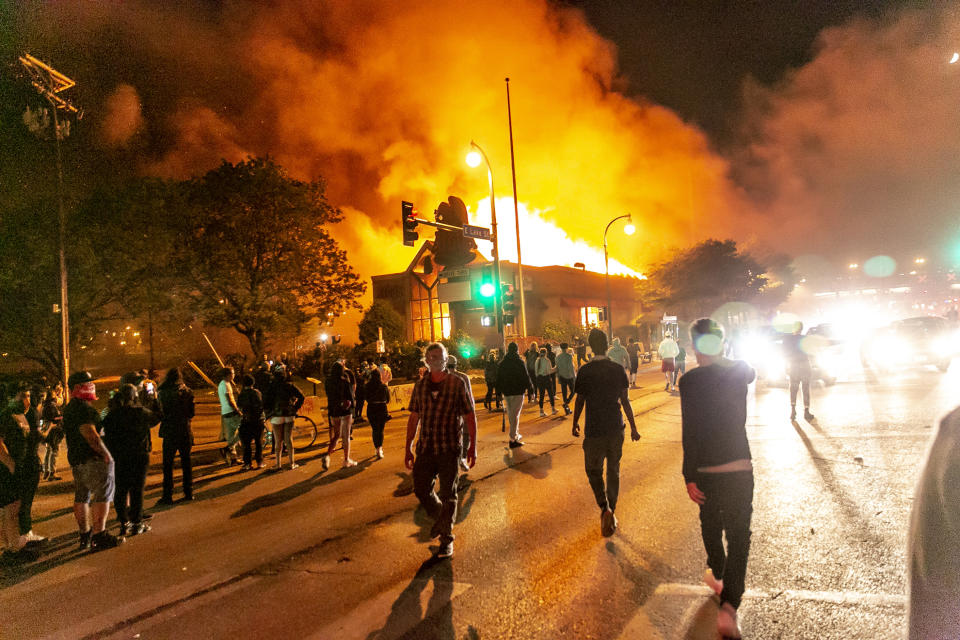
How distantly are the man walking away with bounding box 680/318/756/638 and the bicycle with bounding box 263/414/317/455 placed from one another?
9051mm

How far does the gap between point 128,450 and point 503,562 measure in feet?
15.2

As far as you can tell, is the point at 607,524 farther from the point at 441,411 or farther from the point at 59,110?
the point at 59,110

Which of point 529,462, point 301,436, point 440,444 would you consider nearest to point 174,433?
point 440,444

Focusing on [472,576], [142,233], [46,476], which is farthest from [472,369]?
[472,576]

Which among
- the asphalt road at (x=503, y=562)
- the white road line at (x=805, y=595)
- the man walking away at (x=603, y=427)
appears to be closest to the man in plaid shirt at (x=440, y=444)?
the asphalt road at (x=503, y=562)

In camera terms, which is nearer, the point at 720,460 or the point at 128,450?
the point at 720,460

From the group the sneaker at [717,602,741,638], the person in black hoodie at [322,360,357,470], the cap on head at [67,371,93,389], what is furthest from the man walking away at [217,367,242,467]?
the sneaker at [717,602,741,638]

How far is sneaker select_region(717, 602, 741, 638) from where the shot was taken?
11.1 feet

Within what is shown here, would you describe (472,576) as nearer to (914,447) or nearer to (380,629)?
(380,629)

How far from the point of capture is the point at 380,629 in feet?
12.7

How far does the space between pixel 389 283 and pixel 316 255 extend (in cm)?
1627

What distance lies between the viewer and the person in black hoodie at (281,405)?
1028 cm

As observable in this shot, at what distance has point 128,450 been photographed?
677cm

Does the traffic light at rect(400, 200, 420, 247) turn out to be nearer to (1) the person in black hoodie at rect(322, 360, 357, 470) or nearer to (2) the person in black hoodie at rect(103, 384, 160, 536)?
(1) the person in black hoodie at rect(322, 360, 357, 470)
